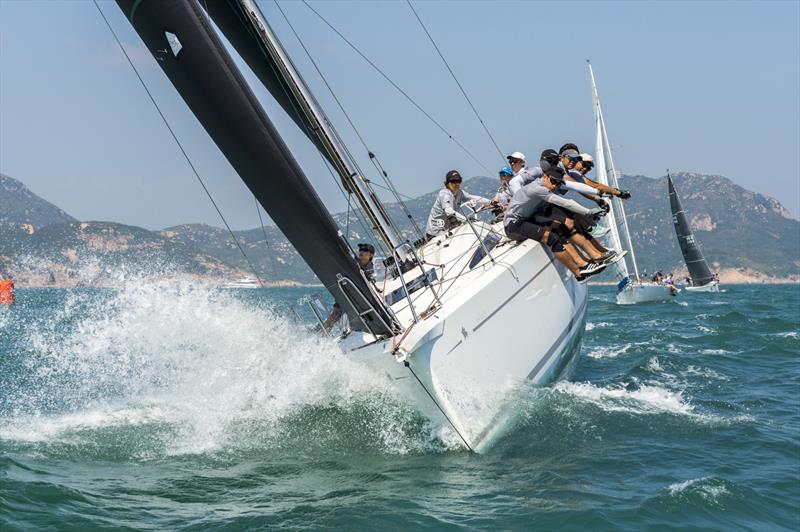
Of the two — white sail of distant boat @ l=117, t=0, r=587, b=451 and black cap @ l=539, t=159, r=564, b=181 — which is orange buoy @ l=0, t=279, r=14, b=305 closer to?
white sail of distant boat @ l=117, t=0, r=587, b=451

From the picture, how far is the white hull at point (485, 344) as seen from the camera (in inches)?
245

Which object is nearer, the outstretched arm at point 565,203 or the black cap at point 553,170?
the outstretched arm at point 565,203

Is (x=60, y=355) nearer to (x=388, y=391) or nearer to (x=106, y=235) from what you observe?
(x=388, y=391)

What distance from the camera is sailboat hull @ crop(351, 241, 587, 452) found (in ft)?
20.4

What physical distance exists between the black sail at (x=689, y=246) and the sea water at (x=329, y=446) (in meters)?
37.6

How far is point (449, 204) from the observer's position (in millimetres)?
9859

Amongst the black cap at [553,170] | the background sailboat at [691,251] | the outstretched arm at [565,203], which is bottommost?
the background sailboat at [691,251]

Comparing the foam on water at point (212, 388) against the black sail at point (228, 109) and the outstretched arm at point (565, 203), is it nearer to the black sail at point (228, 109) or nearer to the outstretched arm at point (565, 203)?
the black sail at point (228, 109)

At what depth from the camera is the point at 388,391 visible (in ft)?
21.6

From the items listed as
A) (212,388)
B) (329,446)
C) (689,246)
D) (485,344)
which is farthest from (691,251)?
(329,446)

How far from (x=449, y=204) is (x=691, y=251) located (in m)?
40.5

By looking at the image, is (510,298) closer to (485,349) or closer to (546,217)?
A: (485,349)

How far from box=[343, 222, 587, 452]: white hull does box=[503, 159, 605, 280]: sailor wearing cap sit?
0.16m

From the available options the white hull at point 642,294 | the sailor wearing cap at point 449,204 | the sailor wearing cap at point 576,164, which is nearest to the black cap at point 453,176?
the sailor wearing cap at point 449,204
